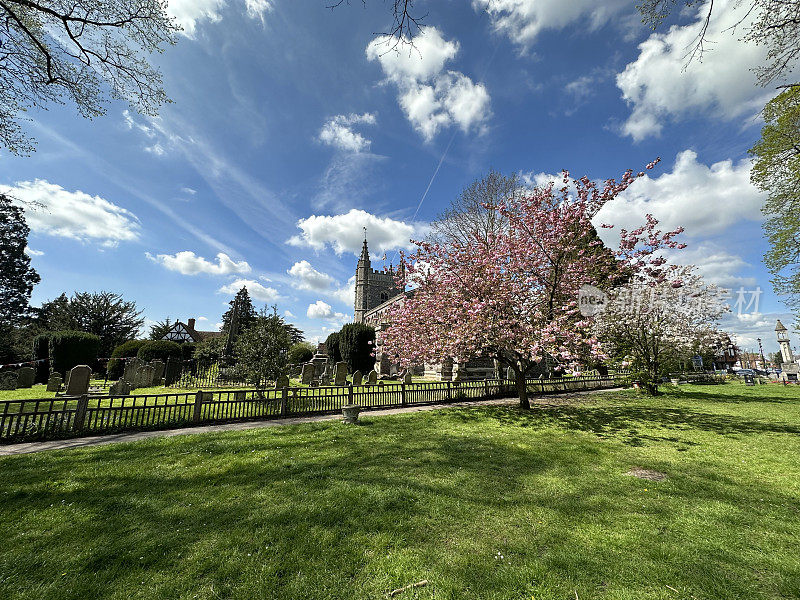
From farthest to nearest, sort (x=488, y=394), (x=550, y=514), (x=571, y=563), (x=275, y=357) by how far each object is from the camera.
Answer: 1. (x=488, y=394)
2. (x=275, y=357)
3. (x=550, y=514)
4. (x=571, y=563)

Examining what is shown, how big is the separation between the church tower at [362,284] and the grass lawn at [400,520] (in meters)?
55.6

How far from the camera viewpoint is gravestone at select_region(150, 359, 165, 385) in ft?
71.4

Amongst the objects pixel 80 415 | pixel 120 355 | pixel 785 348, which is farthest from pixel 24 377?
pixel 785 348

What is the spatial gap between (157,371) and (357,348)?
17.5 meters

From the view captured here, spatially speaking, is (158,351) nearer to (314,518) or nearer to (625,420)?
(314,518)

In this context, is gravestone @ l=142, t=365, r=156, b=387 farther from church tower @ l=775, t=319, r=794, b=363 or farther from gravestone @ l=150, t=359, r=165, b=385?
church tower @ l=775, t=319, r=794, b=363

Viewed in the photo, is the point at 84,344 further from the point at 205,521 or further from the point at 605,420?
the point at 605,420

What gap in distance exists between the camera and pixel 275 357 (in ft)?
49.3

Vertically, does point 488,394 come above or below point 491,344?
below

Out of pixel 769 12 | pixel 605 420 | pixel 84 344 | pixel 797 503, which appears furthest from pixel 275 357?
pixel 84 344

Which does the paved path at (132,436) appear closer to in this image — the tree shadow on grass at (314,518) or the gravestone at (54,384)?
the tree shadow on grass at (314,518)

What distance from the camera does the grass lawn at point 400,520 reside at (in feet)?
9.79

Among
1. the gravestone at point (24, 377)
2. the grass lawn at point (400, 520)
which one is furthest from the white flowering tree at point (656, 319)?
the gravestone at point (24, 377)

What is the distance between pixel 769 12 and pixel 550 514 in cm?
988
